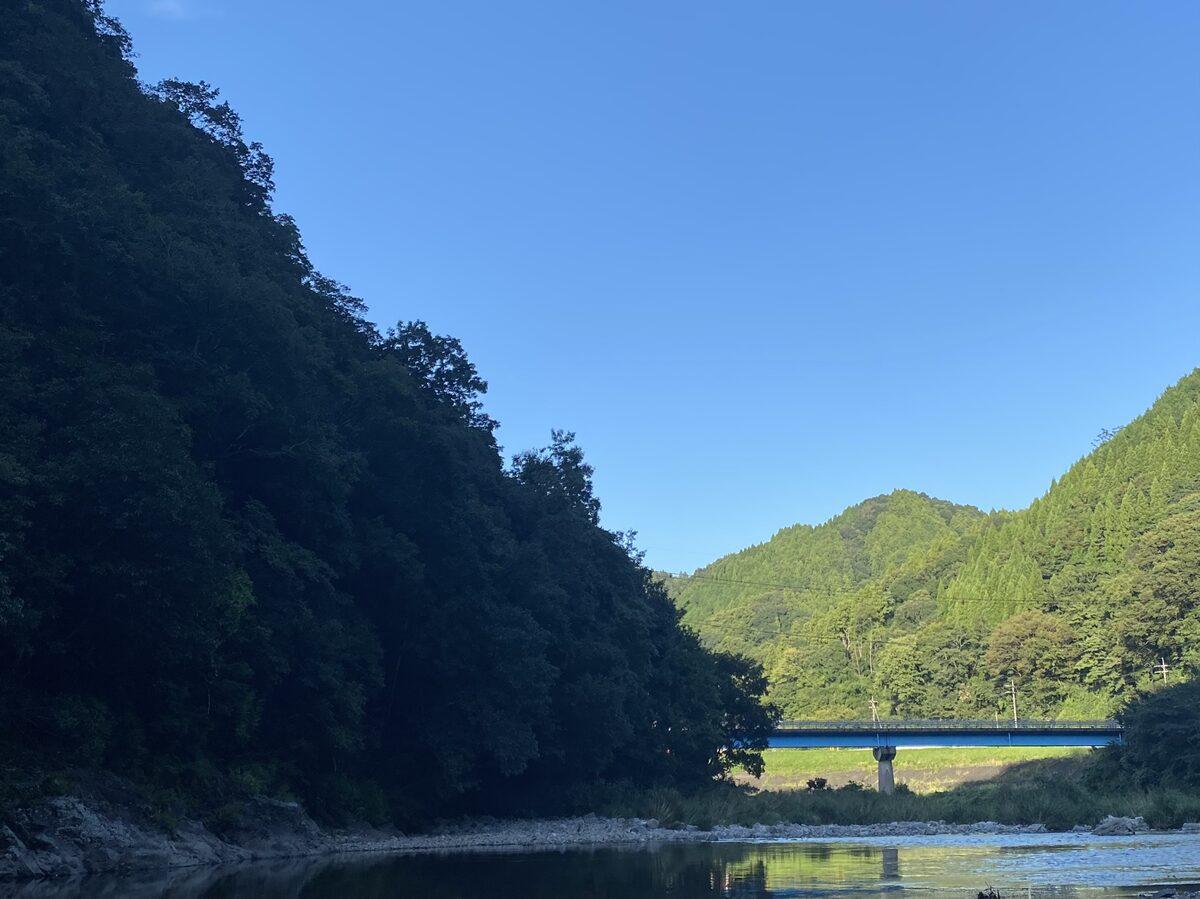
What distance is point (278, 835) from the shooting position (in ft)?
110

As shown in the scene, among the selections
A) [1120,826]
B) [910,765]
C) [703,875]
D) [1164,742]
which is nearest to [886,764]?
[910,765]

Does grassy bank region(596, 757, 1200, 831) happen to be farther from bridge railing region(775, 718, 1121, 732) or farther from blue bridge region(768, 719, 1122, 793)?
bridge railing region(775, 718, 1121, 732)

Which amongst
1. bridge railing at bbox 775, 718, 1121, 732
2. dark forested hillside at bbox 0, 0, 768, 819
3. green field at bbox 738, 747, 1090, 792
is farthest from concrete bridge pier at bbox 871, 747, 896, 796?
A: dark forested hillside at bbox 0, 0, 768, 819

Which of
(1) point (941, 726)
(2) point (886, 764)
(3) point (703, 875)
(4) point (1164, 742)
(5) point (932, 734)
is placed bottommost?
(3) point (703, 875)

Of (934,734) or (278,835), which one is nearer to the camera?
(278,835)

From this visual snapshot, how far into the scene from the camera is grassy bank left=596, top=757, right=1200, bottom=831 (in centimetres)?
4622

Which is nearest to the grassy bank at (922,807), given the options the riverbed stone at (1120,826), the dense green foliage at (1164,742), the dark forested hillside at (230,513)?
the riverbed stone at (1120,826)

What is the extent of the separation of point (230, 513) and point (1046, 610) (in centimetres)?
12407

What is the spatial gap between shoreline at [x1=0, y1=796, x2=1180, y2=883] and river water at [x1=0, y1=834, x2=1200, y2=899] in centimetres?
139

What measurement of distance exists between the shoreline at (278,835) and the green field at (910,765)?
199 ft

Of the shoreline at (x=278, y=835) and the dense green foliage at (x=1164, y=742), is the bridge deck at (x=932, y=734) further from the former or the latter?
the shoreline at (x=278, y=835)

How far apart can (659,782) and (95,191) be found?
45.8 metres

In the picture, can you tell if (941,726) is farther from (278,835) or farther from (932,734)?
(278,835)

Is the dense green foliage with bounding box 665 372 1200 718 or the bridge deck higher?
the dense green foliage with bounding box 665 372 1200 718
